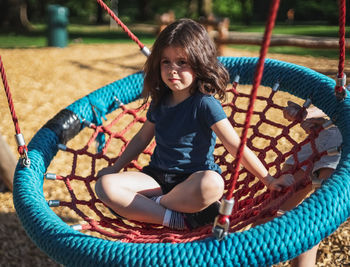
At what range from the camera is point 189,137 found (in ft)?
5.26

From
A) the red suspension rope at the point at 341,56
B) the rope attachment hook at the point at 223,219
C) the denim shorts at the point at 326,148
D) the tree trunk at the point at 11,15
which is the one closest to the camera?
the rope attachment hook at the point at 223,219

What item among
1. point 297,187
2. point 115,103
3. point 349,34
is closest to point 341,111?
point 297,187

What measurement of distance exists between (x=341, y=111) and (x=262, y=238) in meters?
0.66

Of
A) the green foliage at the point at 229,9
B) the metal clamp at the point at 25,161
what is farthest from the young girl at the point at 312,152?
the green foliage at the point at 229,9

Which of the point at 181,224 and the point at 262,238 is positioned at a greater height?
the point at 262,238

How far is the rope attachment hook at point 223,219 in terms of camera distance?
1019 mm

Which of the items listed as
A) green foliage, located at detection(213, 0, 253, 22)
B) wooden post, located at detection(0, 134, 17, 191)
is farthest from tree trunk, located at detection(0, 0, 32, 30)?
wooden post, located at detection(0, 134, 17, 191)

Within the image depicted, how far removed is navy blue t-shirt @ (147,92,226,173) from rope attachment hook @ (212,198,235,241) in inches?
20.4

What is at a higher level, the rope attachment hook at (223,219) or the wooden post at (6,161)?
the rope attachment hook at (223,219)

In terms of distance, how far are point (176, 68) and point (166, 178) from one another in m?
0.39

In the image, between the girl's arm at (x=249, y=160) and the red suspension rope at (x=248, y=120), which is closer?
the red suspension rope at (x=248, y=120)

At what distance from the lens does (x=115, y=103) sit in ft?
6.98

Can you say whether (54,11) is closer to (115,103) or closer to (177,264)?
(115,103)

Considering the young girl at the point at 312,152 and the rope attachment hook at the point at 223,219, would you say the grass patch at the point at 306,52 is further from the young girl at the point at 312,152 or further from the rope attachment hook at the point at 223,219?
the rope attachment hook at the point at 223,219
